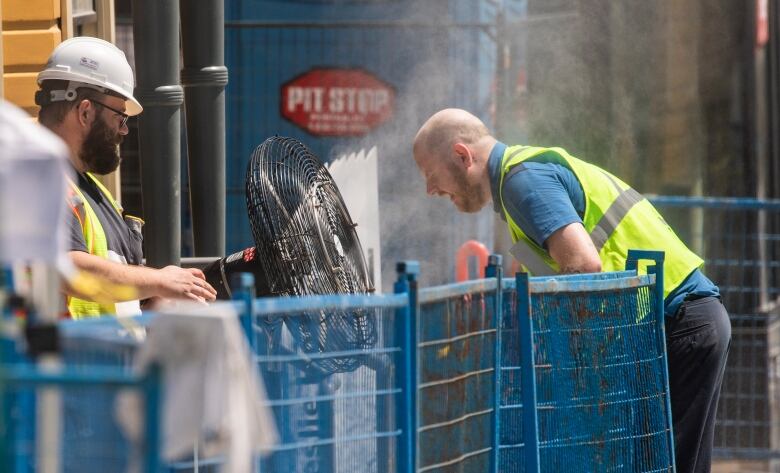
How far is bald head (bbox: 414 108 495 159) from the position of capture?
4.92m

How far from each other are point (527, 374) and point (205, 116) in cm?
263

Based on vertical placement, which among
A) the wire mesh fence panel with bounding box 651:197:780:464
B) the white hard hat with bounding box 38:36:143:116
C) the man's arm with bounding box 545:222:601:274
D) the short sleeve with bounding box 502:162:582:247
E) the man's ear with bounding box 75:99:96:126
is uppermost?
the white hard hat with bounding box 38:36:143:116

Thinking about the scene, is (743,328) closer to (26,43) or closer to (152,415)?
(26,43)

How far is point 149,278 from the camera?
4.26 metres

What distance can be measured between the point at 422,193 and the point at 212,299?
5593mm

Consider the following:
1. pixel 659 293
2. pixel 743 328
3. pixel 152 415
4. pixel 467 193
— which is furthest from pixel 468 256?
pixel 152 415

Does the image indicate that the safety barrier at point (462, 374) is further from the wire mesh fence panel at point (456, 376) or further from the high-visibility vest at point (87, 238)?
the high-visibility vest at point (87, 238)

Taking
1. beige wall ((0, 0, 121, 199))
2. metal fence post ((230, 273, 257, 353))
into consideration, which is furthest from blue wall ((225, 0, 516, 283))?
metal fence post ((230, 273, 257, 353))

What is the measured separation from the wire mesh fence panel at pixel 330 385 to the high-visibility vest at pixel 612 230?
1444 mm

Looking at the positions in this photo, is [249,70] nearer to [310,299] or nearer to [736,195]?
[736,195]

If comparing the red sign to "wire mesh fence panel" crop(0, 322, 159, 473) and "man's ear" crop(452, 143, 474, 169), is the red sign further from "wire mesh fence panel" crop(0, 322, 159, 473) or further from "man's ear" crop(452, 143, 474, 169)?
"wire mesh fence panel" crop(0, 322, 159, 473)

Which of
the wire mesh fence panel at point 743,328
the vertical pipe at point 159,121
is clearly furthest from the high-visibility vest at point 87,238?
the wire mesh fence panel at point 743,328

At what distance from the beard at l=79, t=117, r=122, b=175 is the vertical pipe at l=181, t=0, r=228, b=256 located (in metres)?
1.32

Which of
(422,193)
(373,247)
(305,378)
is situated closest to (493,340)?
(305,378)
